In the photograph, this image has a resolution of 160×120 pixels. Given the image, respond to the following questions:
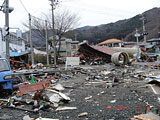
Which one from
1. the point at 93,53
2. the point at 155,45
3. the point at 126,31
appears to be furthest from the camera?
the point at 126,31

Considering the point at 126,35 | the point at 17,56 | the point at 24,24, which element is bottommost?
the point at 17,56

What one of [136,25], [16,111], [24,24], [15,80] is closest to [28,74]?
[15,80]

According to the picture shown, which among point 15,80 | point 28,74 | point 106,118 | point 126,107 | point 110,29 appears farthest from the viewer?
point 110,29

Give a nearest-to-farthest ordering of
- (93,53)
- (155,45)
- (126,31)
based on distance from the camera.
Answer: (93,53) < (155,45) < (126,31)

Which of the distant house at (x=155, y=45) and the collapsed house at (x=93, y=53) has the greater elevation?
the distant house at (x=155, y=45)

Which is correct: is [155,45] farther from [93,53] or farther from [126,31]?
[126,31]

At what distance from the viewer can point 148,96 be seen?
6828 mm

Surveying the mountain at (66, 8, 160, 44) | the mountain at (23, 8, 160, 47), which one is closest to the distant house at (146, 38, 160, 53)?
the mountain at (23, 8, 160, 47)

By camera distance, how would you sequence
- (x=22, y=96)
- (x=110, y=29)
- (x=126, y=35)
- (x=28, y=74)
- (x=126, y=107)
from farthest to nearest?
(x=110, y=29) < (x=126, y=35) < (x=28, y=74) < (x=22, y=96) < (x=126, y=107)

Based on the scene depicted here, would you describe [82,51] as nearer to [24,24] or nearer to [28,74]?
[24,24]

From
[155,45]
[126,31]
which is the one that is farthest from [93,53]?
[126,31]

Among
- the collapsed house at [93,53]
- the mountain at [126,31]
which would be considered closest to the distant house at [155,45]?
the collapsed house at [93,53]

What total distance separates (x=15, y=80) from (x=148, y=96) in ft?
24.8

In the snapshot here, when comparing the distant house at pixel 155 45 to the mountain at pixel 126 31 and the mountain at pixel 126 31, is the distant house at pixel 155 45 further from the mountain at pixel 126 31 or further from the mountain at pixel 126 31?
the mountain at pixel 126 31
